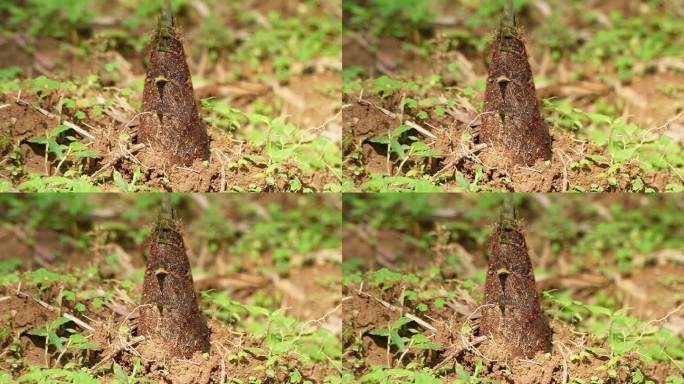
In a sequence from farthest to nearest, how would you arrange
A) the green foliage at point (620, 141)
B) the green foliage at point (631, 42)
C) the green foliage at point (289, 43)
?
the green foliage at point (631, 42), the green foliage at point (289, 43), the green foliage at point (620, 141)

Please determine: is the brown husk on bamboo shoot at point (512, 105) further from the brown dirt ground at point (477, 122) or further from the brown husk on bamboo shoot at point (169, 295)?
the brown husk on bamboo shoot at point (169, 295)

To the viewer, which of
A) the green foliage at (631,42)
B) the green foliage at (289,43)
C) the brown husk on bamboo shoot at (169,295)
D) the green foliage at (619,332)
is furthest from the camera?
the green foliage at (631,42)

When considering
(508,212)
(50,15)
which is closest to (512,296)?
(508,212)

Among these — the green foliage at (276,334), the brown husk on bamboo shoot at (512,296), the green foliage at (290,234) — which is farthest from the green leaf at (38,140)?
the brown husk on bamboo shoot at (512,296)

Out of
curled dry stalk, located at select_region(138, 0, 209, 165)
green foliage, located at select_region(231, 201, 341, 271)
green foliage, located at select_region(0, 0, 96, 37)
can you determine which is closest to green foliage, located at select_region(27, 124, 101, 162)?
curled dry stalk, located at select_region(138, 0, 209, 165)

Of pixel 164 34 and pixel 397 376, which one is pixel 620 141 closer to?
pixel 397 376

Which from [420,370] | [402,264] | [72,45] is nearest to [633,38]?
[402,264]

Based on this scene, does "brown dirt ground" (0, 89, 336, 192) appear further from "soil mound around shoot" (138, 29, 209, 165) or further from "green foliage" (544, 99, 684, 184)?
"green foliage" (544, 99, 684, 184)
